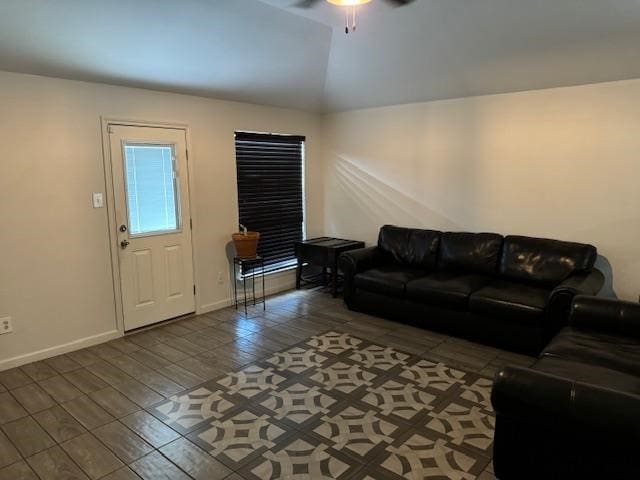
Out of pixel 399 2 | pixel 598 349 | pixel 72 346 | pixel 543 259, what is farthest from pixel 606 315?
pixel 72 346

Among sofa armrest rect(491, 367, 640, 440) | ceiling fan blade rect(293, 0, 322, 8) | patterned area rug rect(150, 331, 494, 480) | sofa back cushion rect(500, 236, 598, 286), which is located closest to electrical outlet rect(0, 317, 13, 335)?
patterned area rug rect(150, 331, 494, 480)

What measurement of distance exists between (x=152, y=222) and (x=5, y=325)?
1443 millimetres

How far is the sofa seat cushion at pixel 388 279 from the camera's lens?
4230mm

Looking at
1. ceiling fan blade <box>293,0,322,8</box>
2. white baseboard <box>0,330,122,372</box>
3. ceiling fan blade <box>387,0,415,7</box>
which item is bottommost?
white baseboard <box>0,330,122,372</box>

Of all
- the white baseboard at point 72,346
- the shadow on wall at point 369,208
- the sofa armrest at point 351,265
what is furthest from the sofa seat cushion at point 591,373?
A: the white baseboard at point 72,346

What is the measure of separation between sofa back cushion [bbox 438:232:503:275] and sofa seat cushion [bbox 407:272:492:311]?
0.39 ft

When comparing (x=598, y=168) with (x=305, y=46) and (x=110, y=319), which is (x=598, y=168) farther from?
(x=110, y=319)

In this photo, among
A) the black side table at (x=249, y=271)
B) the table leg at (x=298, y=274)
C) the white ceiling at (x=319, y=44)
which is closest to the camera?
the white ceiling at (x=319, y=44)

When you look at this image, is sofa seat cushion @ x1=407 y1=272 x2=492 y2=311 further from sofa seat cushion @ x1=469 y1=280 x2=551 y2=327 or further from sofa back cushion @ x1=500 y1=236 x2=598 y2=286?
sofa back cushion @ x1=500 y1=236 x2=598 y2=286

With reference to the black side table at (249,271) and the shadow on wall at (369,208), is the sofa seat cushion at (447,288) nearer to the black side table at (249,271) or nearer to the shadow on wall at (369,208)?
the shadow on wall at (369,208)

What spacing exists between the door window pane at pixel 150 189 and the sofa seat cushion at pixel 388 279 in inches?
80.1

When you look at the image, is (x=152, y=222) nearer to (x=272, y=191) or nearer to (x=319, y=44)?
(x=272, y=191)

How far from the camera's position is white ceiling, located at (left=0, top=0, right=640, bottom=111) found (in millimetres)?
3018

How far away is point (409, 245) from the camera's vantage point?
4.81m
